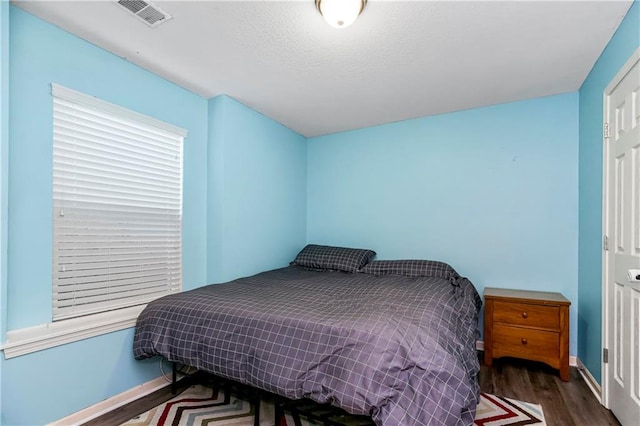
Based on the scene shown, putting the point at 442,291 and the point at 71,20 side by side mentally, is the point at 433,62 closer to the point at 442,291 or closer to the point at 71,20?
the point at 442,291

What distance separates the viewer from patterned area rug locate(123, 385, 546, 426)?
5.87 feet

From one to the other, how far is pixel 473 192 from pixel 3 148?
342cm

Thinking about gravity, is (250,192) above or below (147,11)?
below

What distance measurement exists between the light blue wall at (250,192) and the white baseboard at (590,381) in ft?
9.07

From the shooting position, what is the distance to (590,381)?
2.16 meters

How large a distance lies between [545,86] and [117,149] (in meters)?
3.34

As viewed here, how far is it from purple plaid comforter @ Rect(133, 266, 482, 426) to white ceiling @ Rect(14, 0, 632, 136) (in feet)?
5.27

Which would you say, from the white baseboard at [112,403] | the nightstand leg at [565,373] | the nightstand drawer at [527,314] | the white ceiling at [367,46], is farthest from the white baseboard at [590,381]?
the white baseboard at [112,403]

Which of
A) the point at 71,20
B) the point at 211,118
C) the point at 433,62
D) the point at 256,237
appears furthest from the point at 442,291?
the point at 71,20

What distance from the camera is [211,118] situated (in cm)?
277

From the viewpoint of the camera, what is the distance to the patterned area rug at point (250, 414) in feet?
5.87

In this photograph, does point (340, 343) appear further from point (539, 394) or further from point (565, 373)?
point (565, 373)

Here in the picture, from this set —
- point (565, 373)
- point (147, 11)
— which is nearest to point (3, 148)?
point (147, 11)

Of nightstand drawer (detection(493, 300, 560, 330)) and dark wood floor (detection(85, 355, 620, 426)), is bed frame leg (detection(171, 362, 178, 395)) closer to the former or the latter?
dark wood floor (detection(85, 355, 620, 426))
